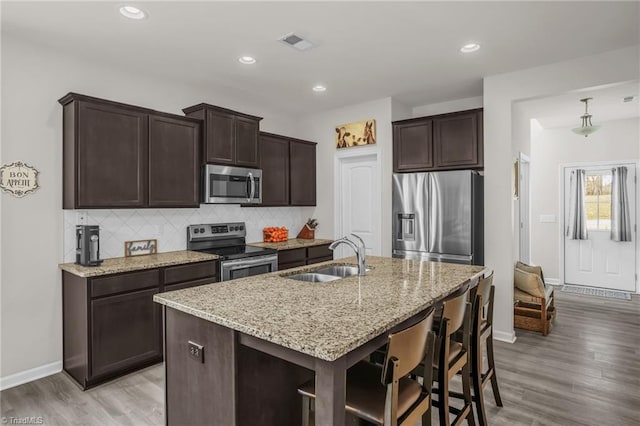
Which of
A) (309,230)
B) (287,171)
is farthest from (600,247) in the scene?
(287,171)

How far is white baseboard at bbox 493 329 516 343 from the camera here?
12.5ft

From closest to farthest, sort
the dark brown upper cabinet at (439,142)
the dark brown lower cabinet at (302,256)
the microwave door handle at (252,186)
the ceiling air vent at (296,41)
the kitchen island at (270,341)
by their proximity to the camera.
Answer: the kitchen island at (270,341), the ceiling air vent at (296,41), the dark brown upper cabinet at (439,142), the microwave door handle at (252,186), the dark brown lower cabinet at (302,256)

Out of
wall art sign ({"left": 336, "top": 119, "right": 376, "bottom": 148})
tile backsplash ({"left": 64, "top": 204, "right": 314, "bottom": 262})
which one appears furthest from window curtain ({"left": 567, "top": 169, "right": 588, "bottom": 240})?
tile backsplash ({"left": 64, "top": 204, "right": 314, "bottom": 262})

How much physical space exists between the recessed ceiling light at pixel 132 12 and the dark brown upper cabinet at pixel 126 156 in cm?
83

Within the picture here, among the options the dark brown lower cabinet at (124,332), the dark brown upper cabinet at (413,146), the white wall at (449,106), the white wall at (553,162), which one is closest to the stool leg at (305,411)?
the dark brown lower cabinet at (124,332)

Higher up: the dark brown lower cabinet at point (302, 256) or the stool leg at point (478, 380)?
the dark brown lower cabinet at point (302, 256)

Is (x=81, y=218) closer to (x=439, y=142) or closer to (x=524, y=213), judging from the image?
(x=439, y=142)

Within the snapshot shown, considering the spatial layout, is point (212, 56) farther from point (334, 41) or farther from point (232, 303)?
point (232, 303)

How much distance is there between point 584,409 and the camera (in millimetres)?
2484

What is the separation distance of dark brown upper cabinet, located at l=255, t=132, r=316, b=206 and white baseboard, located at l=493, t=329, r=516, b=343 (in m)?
2.92

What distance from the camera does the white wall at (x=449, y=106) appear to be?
15.3 feet

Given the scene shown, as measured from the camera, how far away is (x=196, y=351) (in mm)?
1719

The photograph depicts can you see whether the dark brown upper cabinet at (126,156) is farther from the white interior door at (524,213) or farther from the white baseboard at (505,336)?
the white interior door at (524,213)

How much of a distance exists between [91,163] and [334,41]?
90.3 inches
